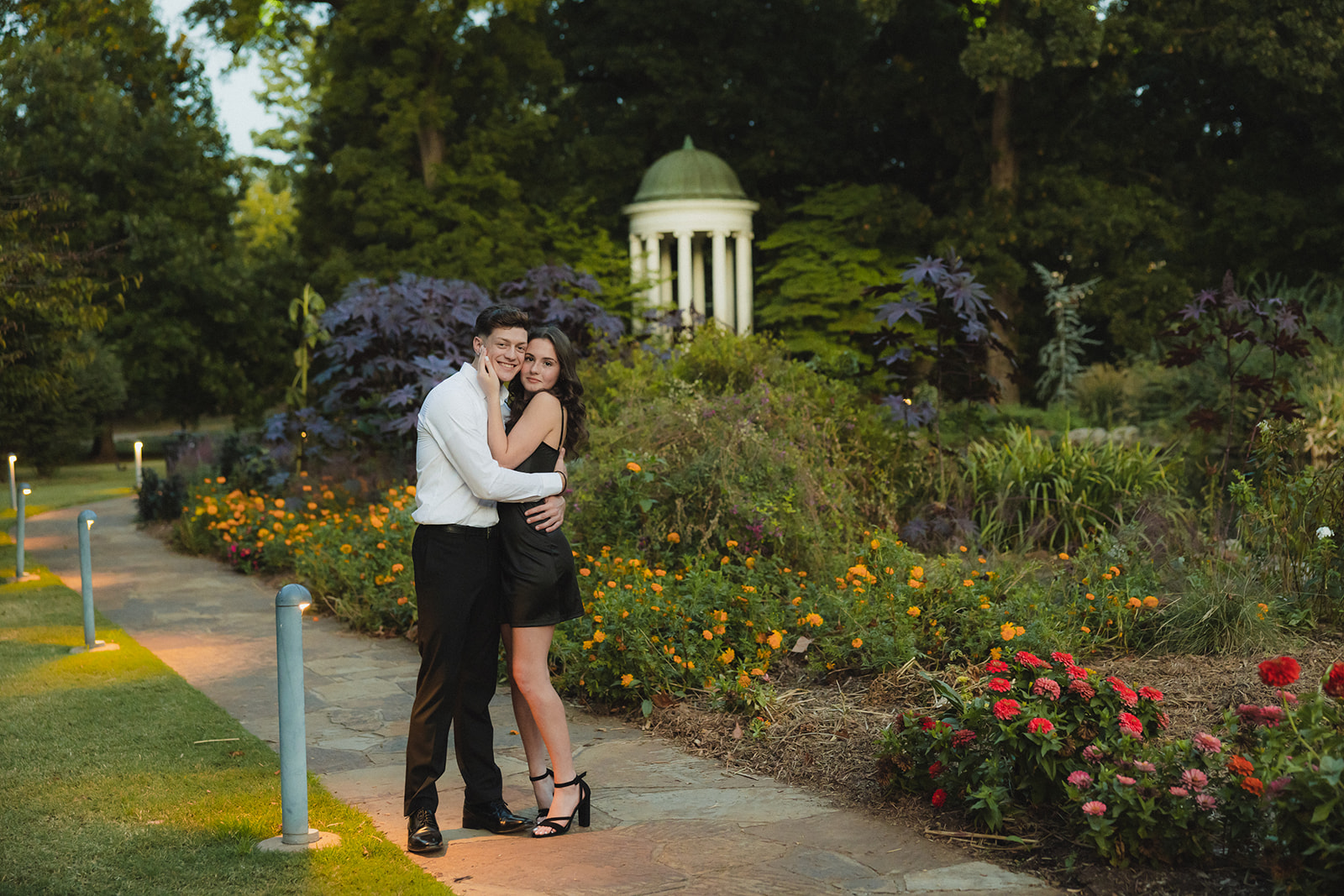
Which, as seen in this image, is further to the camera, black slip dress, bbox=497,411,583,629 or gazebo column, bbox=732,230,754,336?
gazebo column, bbox=732,230,754,336

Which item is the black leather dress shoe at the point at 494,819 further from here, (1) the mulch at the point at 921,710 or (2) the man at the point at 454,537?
(1) the mulch at the point at 921,710

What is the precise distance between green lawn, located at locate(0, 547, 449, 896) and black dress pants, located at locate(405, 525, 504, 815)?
12.6 inches

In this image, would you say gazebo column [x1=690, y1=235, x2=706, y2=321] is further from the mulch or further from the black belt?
the black belt

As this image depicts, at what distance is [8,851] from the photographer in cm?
354

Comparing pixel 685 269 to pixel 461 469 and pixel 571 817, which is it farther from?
pixel 571 817

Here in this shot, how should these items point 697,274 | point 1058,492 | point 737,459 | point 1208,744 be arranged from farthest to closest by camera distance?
point 697,274, point 1058,492, point 737,459, point 1208,744

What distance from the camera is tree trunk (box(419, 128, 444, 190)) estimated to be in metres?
20.7

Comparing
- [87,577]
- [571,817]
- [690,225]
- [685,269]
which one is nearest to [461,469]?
[571,817]

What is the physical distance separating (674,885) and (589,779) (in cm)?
108

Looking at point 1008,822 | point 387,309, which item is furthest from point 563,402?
point 387,309

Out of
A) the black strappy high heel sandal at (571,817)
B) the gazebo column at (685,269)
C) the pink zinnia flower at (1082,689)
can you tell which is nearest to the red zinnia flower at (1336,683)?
the pink zinnia flower at (1082,689)

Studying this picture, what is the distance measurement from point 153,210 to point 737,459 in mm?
23923

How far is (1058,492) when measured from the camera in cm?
774

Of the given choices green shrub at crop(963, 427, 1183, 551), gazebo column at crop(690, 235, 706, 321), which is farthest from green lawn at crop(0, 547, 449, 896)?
gazebo column at crop(690, 235, 706, 321)
